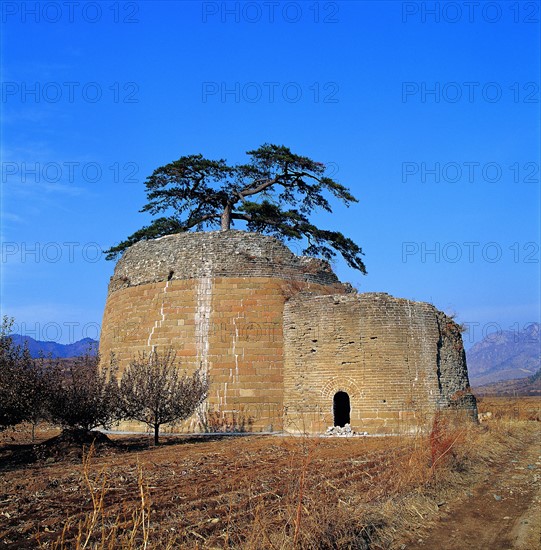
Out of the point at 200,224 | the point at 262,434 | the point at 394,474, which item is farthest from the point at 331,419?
the point at 200,224

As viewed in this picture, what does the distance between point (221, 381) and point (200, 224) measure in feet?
53.1

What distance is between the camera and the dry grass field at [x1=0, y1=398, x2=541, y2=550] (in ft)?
21.1

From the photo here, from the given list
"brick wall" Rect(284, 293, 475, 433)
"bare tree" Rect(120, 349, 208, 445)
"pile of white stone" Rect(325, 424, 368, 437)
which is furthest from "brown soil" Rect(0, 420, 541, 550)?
"brick wall" Rect(284, 293, 475, 433)

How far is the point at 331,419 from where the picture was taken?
19.1 metres

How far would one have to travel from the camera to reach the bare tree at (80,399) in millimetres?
14703

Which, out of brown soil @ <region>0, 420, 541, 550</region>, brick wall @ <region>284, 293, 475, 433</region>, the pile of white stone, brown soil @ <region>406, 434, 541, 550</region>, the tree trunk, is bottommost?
brown soil @ <region>406, 434, 541, 550</region>

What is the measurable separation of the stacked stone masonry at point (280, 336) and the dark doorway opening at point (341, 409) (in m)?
1.50

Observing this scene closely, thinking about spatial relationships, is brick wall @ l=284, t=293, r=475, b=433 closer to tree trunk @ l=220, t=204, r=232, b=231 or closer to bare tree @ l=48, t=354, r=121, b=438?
bare tree @ l=48, t=354, r=121, b=438

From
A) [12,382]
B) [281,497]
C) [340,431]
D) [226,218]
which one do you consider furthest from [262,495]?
[226,218]

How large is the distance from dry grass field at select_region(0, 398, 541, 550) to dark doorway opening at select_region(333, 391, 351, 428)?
453 cm

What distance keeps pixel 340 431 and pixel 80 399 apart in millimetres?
8228

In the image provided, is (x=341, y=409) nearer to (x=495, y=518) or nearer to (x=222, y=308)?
(x=222, y=308)

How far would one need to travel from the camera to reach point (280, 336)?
20.7 m

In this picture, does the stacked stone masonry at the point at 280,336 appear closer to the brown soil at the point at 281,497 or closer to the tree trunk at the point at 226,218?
the brown soil at the point at 281,497
